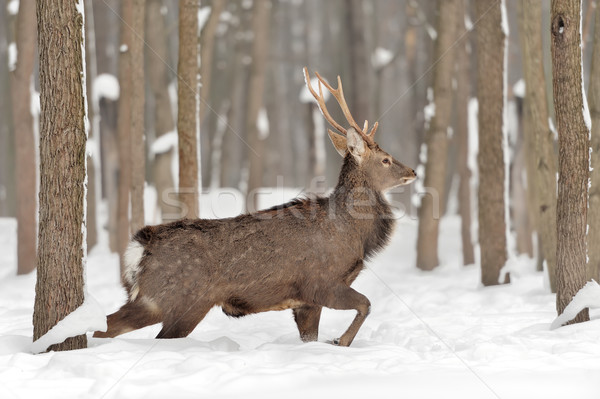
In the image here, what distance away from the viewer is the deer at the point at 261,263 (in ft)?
18.5

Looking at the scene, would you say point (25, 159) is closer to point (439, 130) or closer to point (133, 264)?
point (133, 264)

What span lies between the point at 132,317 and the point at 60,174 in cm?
130

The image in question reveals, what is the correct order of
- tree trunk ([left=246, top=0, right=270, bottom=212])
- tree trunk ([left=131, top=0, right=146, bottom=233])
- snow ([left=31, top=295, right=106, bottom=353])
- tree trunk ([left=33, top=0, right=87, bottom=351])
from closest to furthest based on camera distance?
snow ([left=31, top=295, right=106, bottom=353]), tree trunk ([left=33, top=0, right=87, bottom=351]), tree trunk ([left=131, top=0, right=146, bottom=233]), tree trunk ([left=246, top=0, right=270, bottom=212])

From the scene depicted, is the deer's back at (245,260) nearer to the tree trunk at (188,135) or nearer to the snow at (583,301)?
the snow at (583,301)

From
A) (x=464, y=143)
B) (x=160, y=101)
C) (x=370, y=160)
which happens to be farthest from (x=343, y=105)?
(x=464, y=143)

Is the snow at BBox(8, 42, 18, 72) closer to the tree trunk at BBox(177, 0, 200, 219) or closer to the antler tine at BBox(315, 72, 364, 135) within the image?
the tree trunk at BBox(177, 0, 200, 219)

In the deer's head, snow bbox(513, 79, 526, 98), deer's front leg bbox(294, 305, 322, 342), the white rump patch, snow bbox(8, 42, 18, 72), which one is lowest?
deer's front leg bbox(294, 305, 322, 342)

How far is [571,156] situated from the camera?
18.8 feet

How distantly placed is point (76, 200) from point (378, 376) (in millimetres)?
2509

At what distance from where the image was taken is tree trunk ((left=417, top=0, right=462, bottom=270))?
10.6 meters

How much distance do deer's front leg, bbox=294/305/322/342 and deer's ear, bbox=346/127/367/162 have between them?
1.50m

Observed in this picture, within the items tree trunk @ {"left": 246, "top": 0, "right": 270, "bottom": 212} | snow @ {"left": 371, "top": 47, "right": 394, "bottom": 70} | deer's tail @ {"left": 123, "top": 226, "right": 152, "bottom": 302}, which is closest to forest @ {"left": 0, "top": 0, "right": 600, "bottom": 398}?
deer's tail @ {"left": 123, "top": 226, "right": 152, "bottom": 302}

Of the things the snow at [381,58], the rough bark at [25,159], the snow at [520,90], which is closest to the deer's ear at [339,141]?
the rough bark at [25,159]

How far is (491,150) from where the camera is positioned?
9.02 metres
